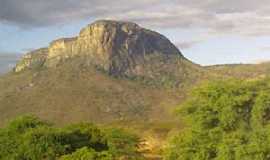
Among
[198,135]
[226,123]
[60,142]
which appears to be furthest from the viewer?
[226,123]

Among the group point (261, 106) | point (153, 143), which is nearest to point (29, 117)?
point (261, 106)

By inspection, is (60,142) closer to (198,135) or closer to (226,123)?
(198,135)

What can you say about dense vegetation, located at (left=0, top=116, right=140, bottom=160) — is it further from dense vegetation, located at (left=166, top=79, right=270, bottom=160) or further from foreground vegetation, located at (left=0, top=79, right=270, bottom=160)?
dense vegetation, located at (left=166, top=79, right=270, bottom=160)

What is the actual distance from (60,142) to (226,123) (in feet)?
47.4

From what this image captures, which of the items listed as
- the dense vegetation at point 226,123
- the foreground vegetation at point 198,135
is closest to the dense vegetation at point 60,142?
the foreground vegetation at point 198,135

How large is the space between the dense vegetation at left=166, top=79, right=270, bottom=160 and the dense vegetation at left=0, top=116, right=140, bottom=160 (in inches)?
238

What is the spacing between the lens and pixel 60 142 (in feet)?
184

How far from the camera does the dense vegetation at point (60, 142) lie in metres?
53.0

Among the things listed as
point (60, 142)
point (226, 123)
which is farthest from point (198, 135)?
point (60, 142)

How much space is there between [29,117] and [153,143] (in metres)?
37.8

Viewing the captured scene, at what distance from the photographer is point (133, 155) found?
61.9m

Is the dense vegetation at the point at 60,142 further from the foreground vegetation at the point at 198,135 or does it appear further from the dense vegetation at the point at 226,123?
the dense vegetation at the point at 226,123

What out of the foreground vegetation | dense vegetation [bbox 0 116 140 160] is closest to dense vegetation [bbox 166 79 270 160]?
the foreground vegetation

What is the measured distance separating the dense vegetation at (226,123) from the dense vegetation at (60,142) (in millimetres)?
6053
